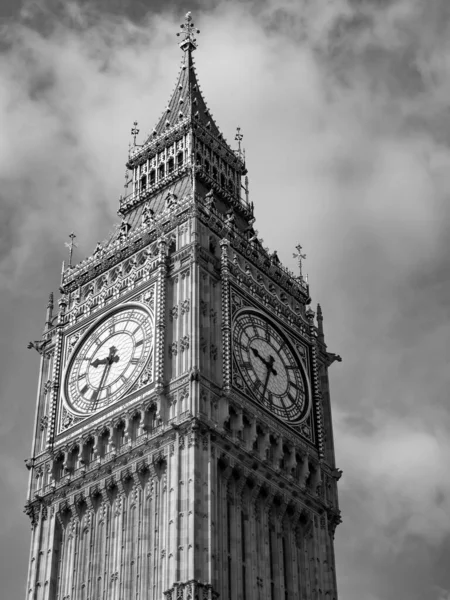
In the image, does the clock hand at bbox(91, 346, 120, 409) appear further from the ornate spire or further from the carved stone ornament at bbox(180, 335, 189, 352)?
the ornate spire

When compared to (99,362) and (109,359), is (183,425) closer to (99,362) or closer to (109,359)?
(109,359)

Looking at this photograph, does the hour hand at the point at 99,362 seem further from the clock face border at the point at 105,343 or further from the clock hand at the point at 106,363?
the clock face border at the point at 105,343

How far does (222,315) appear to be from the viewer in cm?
6906

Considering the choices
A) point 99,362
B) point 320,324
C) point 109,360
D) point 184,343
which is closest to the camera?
point 184,343

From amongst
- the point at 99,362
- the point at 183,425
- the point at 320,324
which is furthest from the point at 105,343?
the point at 320,324

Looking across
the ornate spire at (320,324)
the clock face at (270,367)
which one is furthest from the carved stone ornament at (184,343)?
the ornate spire at (320,324)

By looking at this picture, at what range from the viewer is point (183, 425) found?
63.4 m

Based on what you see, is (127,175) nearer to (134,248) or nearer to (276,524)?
(134,248)

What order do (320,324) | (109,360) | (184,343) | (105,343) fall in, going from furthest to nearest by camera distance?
(320,324)
(105,343)
(109,360)
(184,343)

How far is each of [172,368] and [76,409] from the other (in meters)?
6.21

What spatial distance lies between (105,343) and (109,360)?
147cm

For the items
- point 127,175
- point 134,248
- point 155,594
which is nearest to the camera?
point 155,594

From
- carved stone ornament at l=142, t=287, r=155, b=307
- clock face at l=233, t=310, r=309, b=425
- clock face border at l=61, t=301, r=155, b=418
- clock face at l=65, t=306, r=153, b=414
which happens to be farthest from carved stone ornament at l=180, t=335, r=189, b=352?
carved stone ornament at l=142, t=287, r=155, b=307

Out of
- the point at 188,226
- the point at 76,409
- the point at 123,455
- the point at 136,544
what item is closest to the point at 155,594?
the point at 136,544
